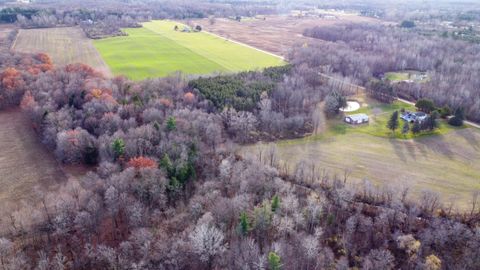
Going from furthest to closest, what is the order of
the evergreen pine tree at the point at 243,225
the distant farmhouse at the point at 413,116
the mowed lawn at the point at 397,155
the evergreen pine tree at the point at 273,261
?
the distant farmhouse at the point at 413,116 → the mowed lawn at the point at 397,155 → the evergreen pine tree at the point at 243,225 → the evergreen pine tree at the point at 273,261

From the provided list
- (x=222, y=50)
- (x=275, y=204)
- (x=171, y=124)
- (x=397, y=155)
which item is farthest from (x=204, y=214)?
(x=222, y=50)

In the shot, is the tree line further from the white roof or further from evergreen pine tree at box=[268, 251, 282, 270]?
the white roof

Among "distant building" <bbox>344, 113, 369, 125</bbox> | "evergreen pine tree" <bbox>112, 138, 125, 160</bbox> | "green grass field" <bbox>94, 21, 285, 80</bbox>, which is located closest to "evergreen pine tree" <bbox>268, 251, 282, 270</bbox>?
"evergreen pine tree" <bbox>112, 138, 125, 160</bbox>

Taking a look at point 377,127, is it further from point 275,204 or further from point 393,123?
point 275,204

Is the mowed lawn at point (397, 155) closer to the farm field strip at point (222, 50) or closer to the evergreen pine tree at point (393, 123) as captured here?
the evergreen pine tree at point (393, 123)

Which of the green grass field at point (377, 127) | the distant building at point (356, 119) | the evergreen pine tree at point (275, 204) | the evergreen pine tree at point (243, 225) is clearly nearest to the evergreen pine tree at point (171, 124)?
the evergreen pine tree at point (275, 204)

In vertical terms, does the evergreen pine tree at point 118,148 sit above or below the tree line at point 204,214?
above
